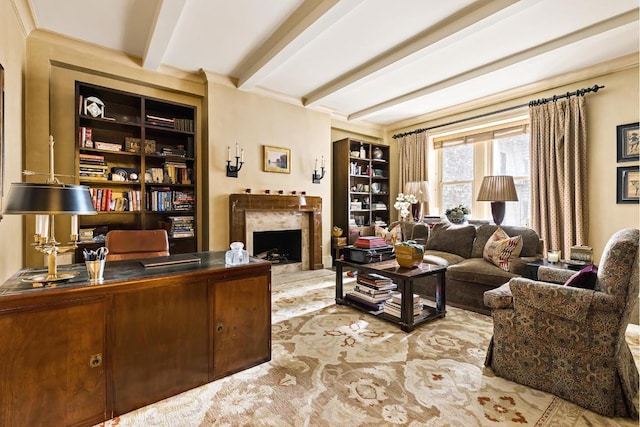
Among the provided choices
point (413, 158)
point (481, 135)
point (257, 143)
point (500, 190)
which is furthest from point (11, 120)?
point (481, 135)

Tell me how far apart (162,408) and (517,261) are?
3151 millimetres

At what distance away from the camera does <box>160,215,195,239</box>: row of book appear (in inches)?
150

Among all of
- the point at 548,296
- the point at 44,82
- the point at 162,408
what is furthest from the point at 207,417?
the point at 44,82

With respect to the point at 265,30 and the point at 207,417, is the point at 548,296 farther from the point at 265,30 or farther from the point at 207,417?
the point at 265,30

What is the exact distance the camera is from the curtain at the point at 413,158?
18.5 ft

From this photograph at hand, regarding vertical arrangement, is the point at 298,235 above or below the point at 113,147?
below

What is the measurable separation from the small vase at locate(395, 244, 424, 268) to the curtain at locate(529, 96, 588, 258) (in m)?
2.44

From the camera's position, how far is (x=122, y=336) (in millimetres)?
1479

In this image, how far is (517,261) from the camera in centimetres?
295

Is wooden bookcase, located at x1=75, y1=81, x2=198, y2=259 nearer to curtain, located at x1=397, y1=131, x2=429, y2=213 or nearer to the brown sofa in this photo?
the brown sofa

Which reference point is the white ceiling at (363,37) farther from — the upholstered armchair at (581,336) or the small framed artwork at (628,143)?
the upholstered armchair at (581,336)

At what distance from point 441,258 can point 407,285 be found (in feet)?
3.93

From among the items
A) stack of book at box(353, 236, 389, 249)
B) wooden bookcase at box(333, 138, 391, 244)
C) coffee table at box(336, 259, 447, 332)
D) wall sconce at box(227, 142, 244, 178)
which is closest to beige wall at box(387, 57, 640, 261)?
coffee table at box(336, 259, 447, 332)

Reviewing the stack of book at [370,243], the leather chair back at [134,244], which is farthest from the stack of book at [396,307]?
the leather chair back at [134,244]
